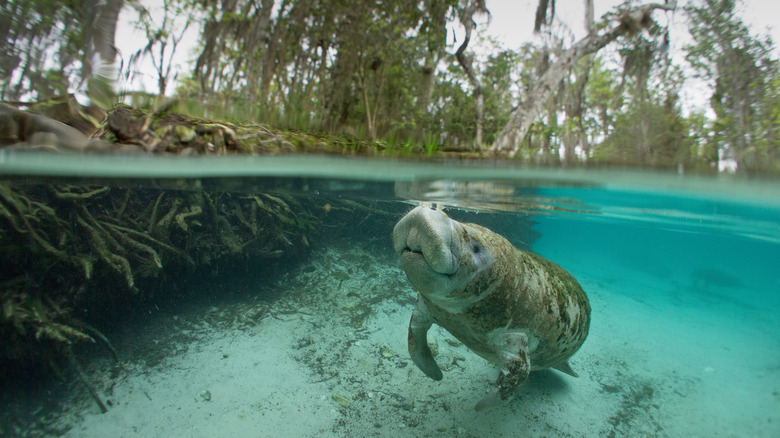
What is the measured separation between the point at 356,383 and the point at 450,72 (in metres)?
4.24

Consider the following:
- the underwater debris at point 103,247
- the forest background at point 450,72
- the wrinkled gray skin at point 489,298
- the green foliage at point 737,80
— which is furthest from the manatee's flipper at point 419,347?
the underwater debris at point 103,247

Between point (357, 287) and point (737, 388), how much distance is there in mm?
5854

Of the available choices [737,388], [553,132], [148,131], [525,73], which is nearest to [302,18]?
[148,131]

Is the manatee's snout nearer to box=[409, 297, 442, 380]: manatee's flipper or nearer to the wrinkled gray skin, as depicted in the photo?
the wrinkled gray skin

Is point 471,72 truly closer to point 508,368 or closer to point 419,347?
point 419,347

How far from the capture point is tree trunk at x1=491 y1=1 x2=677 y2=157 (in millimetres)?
5031

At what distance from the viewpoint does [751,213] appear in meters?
6.57

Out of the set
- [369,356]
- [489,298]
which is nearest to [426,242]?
[489,298]

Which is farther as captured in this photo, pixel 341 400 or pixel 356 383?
pixel 356 383

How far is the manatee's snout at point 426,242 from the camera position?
2289mm

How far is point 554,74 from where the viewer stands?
5656mm

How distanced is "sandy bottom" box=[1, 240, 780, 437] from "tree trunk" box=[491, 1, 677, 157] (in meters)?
3.06

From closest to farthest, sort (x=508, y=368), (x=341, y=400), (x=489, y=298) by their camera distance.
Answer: (x=489, y=298), (x=508, y=368), (x=341, y=400)

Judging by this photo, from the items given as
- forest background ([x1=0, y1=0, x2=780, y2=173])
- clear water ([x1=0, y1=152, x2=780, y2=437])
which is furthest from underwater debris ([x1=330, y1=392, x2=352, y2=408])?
forest background ([x1=0, y1=0, x2=780, y2=173])
